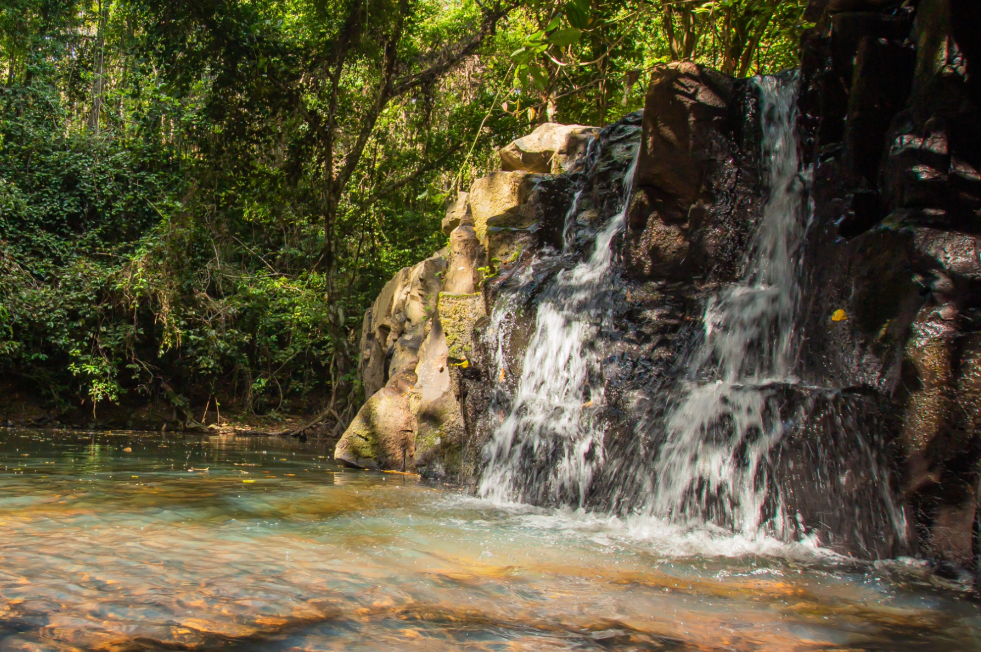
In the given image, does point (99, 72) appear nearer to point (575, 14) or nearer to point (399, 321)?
point (399, 321)

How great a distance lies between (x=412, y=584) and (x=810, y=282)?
403 cm

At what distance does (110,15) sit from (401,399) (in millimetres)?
12759

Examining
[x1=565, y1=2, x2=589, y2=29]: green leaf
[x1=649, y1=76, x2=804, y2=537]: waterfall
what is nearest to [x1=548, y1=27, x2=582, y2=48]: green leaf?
[x1=565, y1=2, x2=589, y2=29]: green leaf

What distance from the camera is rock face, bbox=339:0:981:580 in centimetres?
404

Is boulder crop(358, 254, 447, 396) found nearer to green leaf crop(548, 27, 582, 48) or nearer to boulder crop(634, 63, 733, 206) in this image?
boulder crop(634, 63, 733, 206)

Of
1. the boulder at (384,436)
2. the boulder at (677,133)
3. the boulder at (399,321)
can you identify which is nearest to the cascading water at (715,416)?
the boulder at (677,133)

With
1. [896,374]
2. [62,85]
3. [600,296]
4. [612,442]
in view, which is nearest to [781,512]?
[896,374]

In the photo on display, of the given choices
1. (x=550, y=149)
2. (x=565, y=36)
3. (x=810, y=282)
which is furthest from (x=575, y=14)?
(x=550, y=149)

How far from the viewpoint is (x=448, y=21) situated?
49.3 ft

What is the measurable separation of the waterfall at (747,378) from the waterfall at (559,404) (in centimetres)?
82

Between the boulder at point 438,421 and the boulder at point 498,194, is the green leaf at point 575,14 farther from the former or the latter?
the boulder at point 498,194

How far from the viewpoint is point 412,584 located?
2.81m

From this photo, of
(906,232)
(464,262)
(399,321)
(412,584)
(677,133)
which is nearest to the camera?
(412,584)

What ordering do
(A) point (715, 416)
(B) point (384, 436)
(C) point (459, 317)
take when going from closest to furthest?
(A) point (715, 416)
(C) point (459, 317)
(B) point (384, 436)
